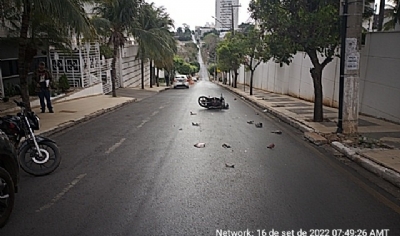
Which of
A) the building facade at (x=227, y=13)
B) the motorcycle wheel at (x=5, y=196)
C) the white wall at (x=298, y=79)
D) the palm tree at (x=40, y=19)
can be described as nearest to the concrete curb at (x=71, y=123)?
the palm tree at (x=40, y=19)

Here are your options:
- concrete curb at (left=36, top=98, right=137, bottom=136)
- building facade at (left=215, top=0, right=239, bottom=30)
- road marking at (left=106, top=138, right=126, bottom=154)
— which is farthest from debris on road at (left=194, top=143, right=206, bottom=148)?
building facade at (left=215, top=0, right=239, bottom=30)

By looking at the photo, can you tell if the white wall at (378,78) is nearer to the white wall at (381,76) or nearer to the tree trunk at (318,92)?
the white wall at (381,76)

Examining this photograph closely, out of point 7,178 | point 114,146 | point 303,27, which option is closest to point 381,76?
point 303,27

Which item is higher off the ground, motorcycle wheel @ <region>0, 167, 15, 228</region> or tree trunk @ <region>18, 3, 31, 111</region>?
tree trunk @ <region>18, 3, 31, 111</region>

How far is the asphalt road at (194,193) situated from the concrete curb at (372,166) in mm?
440

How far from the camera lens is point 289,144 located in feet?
30.5

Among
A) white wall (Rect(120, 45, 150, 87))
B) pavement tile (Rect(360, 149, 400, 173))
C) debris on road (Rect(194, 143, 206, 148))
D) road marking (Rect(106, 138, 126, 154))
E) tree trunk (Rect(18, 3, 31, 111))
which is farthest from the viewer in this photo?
white wall (Rect(120, 45, 150, 87))

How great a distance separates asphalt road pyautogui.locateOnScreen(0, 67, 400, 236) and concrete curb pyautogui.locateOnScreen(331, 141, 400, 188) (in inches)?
17.3

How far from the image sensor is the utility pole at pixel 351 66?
9.18 m

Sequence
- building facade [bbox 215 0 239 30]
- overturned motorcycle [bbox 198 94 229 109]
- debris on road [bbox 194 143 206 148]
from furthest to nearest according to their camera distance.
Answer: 1. building facade [bbox 215 0 239 30]
2. overturned motorcycle [bbox 198 94 229 109]
3. debris on road [bbox 194 143 206 148]

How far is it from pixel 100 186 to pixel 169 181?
1.15 m

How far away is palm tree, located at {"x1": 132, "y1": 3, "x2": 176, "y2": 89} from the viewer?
28.7 meters

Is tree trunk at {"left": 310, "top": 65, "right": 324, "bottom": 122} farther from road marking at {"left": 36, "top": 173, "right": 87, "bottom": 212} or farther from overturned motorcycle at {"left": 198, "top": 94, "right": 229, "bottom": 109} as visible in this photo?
road marking at {"left": 36, "top": 173, "right": 87, "bottom": 212}

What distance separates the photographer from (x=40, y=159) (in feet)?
21.6
